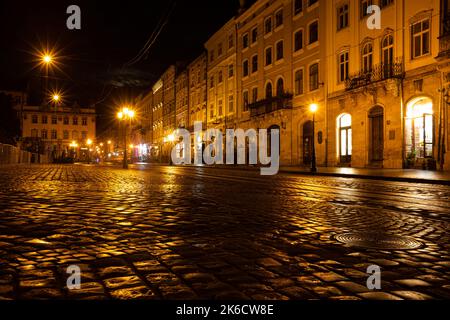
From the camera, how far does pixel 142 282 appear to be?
3.19 meters

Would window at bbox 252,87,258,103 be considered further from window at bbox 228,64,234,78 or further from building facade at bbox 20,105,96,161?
building facade at bbox 20,105,96,161

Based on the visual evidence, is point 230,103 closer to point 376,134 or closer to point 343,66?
point 343,66

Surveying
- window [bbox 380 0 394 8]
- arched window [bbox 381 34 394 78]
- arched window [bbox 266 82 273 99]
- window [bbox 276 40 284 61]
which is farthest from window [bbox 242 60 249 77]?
arched window [bbox 381 34 394 78]

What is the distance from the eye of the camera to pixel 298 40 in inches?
1374

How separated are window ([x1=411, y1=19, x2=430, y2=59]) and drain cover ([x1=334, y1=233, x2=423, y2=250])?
68.4 feet

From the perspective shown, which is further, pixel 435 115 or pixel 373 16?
pixel 373 16

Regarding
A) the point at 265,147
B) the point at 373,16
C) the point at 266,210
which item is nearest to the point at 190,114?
the point at 265,147

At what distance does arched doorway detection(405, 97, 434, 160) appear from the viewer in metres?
23.0

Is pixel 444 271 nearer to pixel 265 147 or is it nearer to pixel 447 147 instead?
pixel 447 147

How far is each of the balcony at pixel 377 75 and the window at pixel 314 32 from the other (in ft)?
18.6

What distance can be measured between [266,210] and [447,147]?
17210 millimetres

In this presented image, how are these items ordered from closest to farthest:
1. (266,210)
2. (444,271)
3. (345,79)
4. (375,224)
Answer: (444,271)
(375,224)
(266,210)
(345,79)

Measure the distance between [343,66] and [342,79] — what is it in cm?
87

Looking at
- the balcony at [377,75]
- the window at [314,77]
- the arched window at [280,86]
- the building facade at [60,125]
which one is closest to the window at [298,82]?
the window at [314,77]
